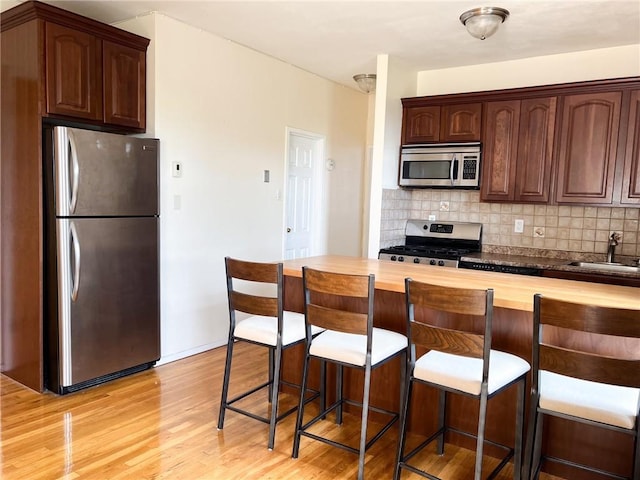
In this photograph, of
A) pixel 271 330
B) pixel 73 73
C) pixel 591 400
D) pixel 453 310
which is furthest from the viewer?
pixel 73 73

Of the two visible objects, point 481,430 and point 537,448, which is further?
point 537,448

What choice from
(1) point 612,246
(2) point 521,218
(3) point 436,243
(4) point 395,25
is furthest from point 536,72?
(3) point 436,243

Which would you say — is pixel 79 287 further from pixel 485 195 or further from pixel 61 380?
pixel 485 195

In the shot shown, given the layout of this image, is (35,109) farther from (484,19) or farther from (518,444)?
(518,444)

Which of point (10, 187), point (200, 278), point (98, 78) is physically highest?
point (98, 78)

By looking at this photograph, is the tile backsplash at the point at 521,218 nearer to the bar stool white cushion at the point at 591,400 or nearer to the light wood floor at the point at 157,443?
the light wood floor at the point at 157,443

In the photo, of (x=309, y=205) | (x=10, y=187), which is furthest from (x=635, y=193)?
(x=10, y=187)

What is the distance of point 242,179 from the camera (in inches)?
174

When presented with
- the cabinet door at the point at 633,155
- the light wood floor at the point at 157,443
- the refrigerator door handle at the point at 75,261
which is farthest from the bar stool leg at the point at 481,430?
the cabinet door at the point at 633,155

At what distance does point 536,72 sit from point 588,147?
2.87 ft

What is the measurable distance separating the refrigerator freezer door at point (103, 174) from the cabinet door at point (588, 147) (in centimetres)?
320

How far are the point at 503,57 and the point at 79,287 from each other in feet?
12.7

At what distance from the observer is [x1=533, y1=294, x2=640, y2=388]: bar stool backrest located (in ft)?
5.52

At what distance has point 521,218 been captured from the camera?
14.7 ft
